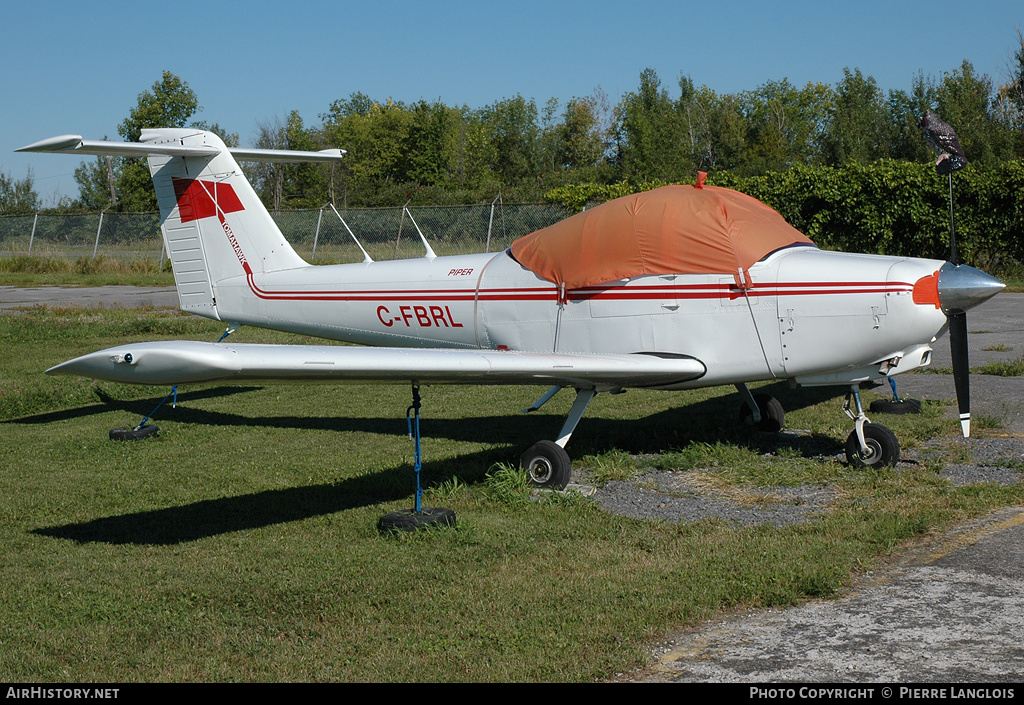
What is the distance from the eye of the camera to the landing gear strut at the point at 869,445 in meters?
7.22

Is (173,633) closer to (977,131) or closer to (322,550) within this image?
(322,550)

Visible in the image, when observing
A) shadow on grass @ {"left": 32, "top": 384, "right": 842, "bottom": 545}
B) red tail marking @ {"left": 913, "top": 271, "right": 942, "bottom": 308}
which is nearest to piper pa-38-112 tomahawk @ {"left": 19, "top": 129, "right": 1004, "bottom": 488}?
red tail marking @ {"left": 913, "top": 271, "right": 942, "bottom": 308}

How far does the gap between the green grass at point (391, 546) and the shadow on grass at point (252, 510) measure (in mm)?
26

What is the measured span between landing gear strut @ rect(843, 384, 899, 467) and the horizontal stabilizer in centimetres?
686

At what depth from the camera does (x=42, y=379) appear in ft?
42.7

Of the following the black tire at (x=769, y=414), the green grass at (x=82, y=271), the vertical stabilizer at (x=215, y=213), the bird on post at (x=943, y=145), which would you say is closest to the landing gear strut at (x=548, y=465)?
the black tire at (x=769, y=414)

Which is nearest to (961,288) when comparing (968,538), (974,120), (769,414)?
(968,538)

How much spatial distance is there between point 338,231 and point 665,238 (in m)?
28.4

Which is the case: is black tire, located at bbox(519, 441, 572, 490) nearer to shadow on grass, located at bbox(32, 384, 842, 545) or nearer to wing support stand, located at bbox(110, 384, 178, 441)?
shadow on grass, located at bbox(32, 384, 842, 545)

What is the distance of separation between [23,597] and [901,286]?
6.17 m

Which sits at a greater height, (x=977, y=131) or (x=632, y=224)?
(x=977, y=131)

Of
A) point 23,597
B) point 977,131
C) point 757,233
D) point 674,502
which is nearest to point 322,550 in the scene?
point 23,597

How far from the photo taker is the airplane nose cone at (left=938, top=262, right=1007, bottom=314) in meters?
6.68

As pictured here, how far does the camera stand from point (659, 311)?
25.0 ft
